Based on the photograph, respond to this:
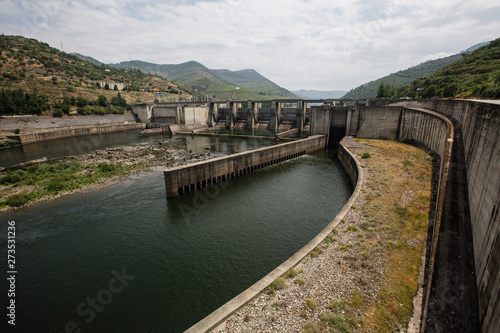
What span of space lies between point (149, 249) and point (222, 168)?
12774 millimetres

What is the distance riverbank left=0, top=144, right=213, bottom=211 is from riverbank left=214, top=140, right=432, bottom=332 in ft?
73.5

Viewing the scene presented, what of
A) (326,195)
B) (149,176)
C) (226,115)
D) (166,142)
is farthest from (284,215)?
(226,115)

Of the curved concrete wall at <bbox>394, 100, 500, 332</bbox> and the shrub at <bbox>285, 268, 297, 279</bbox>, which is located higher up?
the curved concrete wall at <bbox>394, 100, 500, 332</bbox>

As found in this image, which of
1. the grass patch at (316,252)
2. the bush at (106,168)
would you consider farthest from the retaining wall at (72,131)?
the grass patch at (316,252)

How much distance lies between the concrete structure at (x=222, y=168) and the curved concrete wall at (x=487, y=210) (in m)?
20.0

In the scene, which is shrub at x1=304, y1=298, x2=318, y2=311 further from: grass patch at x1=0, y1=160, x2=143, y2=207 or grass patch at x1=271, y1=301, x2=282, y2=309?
grass patch at x1=0, y1=160, x2=143, y2=207

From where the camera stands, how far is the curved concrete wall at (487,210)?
6.23 metres

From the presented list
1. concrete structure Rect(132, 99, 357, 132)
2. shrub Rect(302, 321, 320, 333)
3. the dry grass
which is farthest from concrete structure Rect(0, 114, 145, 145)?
the dry grass

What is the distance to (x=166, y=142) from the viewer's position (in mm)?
50625

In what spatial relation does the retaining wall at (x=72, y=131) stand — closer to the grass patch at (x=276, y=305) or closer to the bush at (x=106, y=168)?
the bush at (x=106, y=168)

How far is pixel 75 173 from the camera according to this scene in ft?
90.4

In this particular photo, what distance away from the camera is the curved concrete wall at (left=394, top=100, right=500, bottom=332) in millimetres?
6230

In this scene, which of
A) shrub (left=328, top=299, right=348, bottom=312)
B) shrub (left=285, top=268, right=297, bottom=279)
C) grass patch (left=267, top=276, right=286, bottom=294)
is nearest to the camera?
shrub (left=328, top=299, right=348, bottom=312)

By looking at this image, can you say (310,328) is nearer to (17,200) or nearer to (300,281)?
(300,281)
